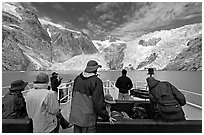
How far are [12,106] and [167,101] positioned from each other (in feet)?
6.64

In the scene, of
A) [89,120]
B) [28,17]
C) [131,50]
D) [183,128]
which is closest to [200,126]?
[183,128]

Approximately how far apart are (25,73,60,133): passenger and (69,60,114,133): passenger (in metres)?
0.27

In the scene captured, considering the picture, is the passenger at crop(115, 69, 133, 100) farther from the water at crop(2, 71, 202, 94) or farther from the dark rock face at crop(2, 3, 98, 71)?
the dark rock face at crop(2, 3, 98, 71)

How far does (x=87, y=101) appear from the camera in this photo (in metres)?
2.17

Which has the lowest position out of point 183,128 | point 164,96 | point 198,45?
point 183,128

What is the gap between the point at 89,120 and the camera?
2.23m

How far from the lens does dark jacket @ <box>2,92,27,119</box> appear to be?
95.6 inches

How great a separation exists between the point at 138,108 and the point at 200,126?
1.02 meters

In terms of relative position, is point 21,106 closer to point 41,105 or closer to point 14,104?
point 14,104

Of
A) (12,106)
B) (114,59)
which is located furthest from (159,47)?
(12,106)

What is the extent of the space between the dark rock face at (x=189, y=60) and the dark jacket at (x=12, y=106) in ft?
353

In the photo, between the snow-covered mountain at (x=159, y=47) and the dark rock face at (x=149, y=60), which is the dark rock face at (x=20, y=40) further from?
the dark rock face at (x=149, y=60)

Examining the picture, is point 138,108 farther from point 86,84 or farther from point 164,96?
point 86,84

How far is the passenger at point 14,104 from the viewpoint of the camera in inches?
95.8
